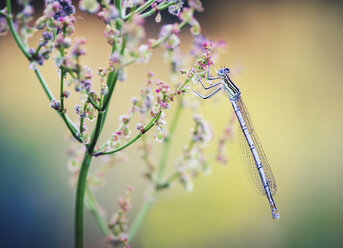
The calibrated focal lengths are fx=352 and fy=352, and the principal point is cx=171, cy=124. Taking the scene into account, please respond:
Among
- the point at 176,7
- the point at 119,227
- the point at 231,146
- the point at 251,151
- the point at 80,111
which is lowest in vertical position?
the point at 231,146

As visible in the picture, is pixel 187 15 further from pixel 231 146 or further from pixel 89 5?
pixel 231 146

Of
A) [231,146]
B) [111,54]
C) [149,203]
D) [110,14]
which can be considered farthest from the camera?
[231,146]

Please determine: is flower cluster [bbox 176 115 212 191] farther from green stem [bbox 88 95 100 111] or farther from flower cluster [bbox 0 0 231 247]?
green stem [bbox 88 95 100 111]

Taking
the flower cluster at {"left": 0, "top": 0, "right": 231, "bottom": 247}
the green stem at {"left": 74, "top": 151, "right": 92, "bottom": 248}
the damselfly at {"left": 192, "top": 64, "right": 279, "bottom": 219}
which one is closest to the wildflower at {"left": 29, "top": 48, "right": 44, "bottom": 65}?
the flower cluster at {"left": 0, "top": 0, "right": 231, "bottom": 247}

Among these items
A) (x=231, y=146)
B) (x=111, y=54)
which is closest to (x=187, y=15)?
(x=111, y=54)

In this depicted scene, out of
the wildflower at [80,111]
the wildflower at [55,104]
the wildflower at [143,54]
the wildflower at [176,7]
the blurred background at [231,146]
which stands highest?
the wildflower at [176,7]

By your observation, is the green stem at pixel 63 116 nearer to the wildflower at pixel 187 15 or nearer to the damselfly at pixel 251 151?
the wildflower at pixel 187 15

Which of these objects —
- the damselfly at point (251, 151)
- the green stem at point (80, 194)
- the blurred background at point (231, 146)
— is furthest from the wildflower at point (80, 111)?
the blurred background at point (231, 146)

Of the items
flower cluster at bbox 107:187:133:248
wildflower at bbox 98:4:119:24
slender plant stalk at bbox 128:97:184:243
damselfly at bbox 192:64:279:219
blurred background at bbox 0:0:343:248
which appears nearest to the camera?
wildflower at bbox 98:4:119:24

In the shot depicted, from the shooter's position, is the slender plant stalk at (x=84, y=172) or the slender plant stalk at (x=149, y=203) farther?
the slender plant stalk at (x=149, y=203)

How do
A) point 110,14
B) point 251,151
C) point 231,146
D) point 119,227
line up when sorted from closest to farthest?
point 110,14 → point 119,227 → point 251,151 → point 231,146
